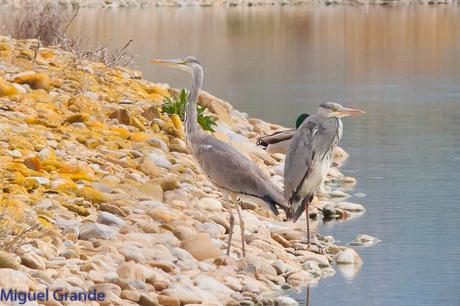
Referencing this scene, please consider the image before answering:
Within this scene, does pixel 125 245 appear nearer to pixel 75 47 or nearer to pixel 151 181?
pixel 151 181

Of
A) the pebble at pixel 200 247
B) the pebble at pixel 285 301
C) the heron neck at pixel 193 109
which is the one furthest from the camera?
the heron neck at pixel 193 109

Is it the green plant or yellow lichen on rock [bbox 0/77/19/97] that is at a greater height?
yellow lichen on rock [bbox 0/77/19/97]

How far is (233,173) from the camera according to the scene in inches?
414

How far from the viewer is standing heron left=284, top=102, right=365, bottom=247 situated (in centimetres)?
1144

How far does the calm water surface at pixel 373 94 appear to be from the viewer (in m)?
11.1

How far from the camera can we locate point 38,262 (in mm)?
8922

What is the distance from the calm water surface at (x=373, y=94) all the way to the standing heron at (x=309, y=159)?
2.48 feet

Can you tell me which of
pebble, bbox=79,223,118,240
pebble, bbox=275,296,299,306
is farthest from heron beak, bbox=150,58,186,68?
pebble, bbox=275,296,299,306

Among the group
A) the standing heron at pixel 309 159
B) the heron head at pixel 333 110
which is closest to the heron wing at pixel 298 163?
the standing heron at pixel 309 159

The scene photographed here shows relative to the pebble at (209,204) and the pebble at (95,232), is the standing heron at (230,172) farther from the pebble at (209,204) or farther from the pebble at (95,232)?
the pebble at (209,204)

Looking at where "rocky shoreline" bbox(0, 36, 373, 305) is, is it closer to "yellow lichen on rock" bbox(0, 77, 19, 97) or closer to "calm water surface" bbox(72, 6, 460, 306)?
"yellow lichen on rock" bbox(0, 77, 19, 97)

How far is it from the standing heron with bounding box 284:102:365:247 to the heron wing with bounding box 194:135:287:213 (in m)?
0.78

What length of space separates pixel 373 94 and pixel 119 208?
16559 mm

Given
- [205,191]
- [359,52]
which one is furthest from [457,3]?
[205,191]
